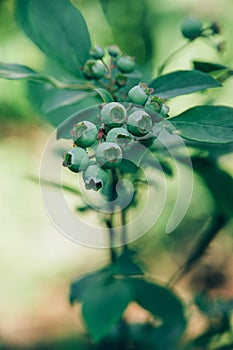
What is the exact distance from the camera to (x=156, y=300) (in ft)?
3.37

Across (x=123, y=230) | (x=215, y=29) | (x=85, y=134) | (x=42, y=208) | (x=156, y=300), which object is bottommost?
(x=42, y=208)

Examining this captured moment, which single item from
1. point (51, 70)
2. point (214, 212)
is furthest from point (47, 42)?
point (214, 212)

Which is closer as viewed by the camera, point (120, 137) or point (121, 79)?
point (120, 137)

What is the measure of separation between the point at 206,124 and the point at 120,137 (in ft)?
0.39

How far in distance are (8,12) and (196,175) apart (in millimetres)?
885

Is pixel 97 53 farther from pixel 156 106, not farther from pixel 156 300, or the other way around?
pixel 156 300

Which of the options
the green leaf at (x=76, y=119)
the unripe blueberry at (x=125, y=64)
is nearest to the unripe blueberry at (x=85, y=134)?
the green leaf at (x=76, y=119)

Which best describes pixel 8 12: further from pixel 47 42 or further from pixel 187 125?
pixel 187 125

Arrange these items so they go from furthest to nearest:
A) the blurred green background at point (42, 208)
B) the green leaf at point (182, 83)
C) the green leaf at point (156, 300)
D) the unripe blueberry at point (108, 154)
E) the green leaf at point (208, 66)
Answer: the blurred green background at point (42, 208) → the green leaf at point (156, 300) → the green leaf at point (208, 66) → the green leaf at point (182, 83) → the unripe blueberry at point (108, 154)

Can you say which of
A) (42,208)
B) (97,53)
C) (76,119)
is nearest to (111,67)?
(97,53)

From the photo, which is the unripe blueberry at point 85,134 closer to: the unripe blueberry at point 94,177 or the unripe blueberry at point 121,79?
the unripe blueberry at point 94,177

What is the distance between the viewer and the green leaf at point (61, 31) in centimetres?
95

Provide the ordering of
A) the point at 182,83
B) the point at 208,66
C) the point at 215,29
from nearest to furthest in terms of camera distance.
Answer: the point at 182,83 → the point at 208,66 → the point at 215,29

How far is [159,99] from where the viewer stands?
2.43 ft
